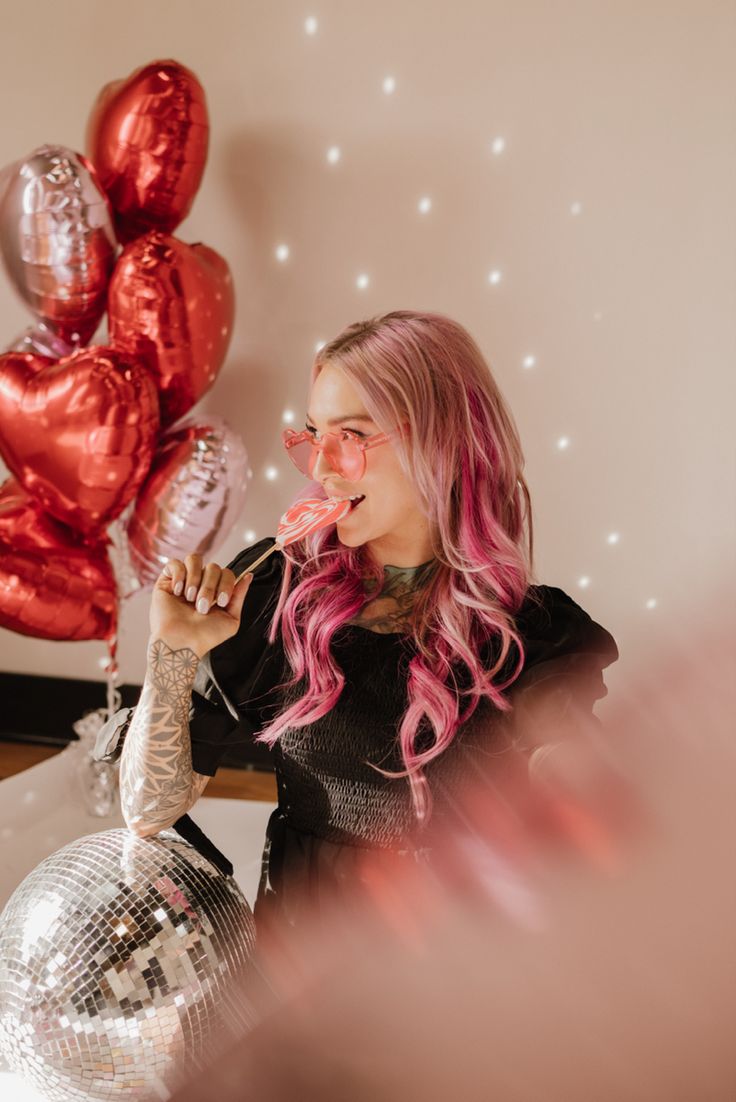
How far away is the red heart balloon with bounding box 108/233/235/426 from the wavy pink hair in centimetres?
70

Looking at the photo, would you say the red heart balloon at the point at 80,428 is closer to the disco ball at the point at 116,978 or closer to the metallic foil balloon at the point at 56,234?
the metallic foil balloon at the point at 56,234

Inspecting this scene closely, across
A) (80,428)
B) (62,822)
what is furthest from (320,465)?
(62,822)

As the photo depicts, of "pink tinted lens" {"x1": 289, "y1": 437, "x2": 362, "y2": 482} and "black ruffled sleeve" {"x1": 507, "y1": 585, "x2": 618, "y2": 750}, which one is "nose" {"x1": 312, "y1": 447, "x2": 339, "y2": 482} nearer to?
"pink tinted lens" {"x1": 289, "y1": 437, "x2": 362, "y2": 482}

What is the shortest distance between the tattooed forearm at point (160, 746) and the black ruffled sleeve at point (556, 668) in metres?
0.37

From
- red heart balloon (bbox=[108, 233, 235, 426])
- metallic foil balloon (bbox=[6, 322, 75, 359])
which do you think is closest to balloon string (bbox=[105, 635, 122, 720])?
red heart balloon (bbox=[108, 233, 235, 426])

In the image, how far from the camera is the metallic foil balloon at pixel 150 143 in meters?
1.74

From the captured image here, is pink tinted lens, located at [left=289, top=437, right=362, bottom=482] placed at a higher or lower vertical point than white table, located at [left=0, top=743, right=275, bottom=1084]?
higher

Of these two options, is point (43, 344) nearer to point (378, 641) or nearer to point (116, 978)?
point (378, 641)

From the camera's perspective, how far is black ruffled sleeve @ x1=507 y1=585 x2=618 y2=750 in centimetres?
113

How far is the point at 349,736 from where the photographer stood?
1.14 meters

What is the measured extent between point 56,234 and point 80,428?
1.08ft

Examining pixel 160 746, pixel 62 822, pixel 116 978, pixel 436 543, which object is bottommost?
pixel 62 822

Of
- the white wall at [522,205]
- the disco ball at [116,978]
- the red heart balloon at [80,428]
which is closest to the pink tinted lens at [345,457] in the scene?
the disco ball at [116,978]

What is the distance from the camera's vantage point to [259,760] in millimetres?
2342
